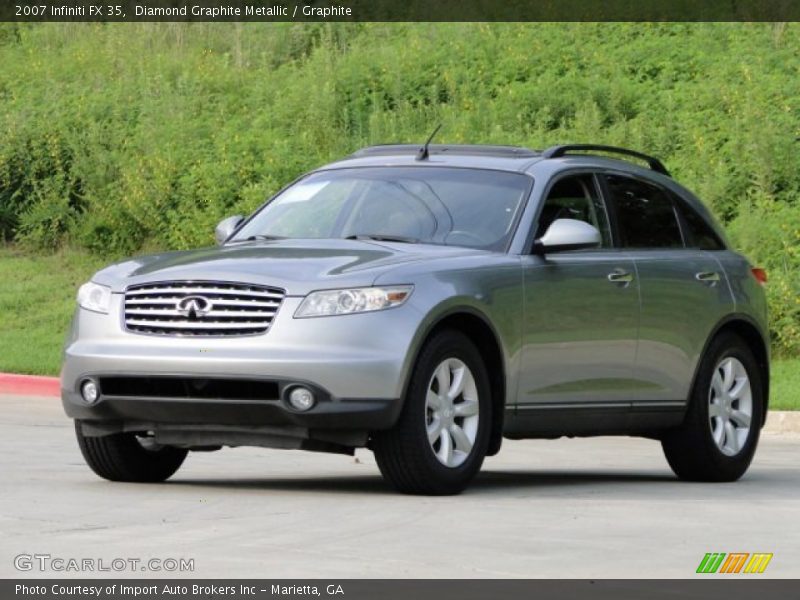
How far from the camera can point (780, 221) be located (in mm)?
21703

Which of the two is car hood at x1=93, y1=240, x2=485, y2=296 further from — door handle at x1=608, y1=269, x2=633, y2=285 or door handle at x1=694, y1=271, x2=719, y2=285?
door handle at x1=694, y1=271, x2=719, y2=285

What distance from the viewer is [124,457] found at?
1041cm

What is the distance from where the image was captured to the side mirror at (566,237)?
1040 cm

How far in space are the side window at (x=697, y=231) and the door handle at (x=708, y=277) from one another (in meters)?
0.33

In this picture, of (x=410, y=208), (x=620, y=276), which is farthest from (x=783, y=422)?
(x=410, y=208)

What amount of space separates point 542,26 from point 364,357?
19.8 m

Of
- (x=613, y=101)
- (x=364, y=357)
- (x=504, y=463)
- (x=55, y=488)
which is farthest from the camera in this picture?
(x=613, y=101)

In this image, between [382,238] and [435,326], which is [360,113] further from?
[435,326]

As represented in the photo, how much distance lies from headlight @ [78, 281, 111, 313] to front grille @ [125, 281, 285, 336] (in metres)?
0.22

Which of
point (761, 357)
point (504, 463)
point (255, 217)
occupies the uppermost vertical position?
point (255, 217)
